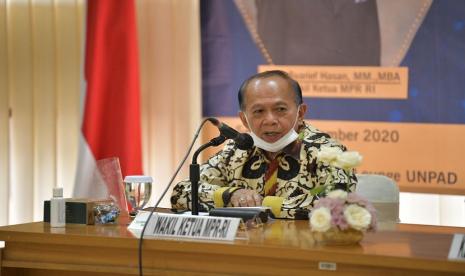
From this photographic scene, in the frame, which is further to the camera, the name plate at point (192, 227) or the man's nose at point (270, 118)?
the man's nose at point (270, 118)

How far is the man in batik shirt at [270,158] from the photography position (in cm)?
325

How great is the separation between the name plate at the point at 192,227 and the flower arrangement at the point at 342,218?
0.86 feet

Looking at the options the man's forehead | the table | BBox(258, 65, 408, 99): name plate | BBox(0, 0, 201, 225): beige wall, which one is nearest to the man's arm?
the man's forehead

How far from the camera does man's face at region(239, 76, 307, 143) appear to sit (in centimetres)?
328

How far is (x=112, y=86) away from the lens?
482 centimetres

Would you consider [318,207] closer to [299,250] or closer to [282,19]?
[299,250]

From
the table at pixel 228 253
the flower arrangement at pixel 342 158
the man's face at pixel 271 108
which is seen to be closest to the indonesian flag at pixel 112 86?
the man's face at pixel 271 108

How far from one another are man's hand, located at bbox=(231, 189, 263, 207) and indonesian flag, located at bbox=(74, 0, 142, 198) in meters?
1.77

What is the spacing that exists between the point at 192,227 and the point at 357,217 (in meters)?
0.52

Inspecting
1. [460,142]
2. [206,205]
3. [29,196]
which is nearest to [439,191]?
[460,142]

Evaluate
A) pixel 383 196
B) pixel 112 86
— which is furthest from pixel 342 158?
pixel 112 86

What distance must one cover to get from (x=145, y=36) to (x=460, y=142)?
6.87ft

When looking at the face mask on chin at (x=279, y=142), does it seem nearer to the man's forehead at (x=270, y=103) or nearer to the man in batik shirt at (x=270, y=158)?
the man in batik shirt at (x=270, y=158)

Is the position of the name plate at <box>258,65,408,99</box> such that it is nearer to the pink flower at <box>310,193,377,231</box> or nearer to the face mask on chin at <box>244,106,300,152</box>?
the face mask on chin at <box>244,106,300,152</box>
